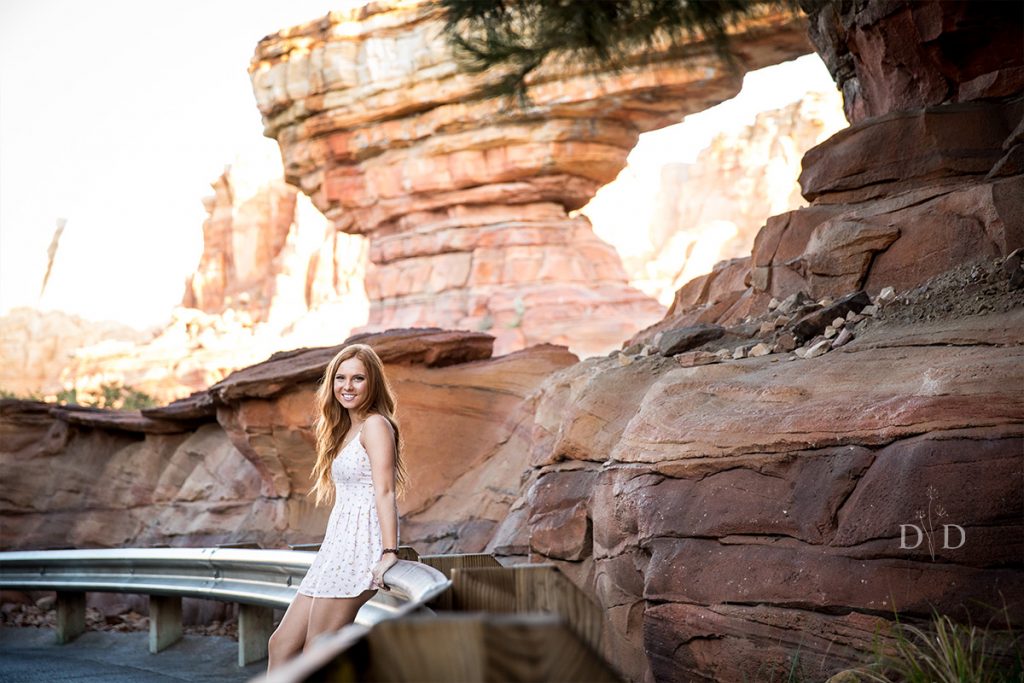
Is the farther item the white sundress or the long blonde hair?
the long blonde hair

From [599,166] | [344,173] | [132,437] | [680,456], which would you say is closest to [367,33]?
[344,173]

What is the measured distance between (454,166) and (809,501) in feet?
94.3

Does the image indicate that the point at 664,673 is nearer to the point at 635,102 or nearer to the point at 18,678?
the point at 18,678

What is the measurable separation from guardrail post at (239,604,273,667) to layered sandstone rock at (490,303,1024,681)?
7.62 ft

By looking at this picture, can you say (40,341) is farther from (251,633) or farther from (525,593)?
(525,593)

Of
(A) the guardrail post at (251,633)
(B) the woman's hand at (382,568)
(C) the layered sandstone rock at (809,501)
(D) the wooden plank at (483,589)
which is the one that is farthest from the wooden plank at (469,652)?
(A) the guardrail post at (251,633)

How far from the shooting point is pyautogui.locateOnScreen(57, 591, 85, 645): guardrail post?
916 cm

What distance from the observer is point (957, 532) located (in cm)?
504

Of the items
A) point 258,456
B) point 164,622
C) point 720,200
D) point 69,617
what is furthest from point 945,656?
point 720,200

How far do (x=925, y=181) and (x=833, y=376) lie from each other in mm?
3464

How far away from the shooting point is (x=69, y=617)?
30.5 ft

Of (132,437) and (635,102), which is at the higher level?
(635,102)

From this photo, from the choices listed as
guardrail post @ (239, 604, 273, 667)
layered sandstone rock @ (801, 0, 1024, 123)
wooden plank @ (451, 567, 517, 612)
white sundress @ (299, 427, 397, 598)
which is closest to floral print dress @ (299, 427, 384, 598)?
white sundress @ (299, 427, 397, 598)

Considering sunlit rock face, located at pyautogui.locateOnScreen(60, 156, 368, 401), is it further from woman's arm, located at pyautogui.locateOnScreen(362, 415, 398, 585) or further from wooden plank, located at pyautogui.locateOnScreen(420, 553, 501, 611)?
woman's arm, located at pyautogui.locateOnScreen(362, 415, 398, 585)
